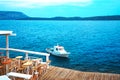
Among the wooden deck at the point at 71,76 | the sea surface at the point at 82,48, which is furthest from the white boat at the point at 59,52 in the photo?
the wooden deck at the point at 71,76

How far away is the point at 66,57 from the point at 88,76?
31.1 metres

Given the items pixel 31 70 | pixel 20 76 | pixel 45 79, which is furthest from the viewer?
pixel 31 70

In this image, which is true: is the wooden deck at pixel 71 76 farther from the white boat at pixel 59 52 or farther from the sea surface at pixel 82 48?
the white boat at pixel 59 52

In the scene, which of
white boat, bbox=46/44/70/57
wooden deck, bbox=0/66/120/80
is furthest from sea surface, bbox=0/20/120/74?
wooden deck, bbox=0/66/120/80

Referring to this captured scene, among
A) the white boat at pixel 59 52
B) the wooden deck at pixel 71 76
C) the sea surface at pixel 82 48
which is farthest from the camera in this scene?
the white boat at pixel 59 52

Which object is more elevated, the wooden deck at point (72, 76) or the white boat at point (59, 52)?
the wooden deck at point (72, 76)

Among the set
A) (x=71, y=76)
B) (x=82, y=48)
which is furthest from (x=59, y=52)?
(x=71, y=76)

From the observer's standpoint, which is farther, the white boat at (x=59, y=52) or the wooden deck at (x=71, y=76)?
the white boat at (x=59, y=52)

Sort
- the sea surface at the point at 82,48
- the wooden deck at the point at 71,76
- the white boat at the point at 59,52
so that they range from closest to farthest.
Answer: the wooden deck at the point at 71,76 → the sea surface at the point at 82,48 → the white boat at the point at 59,52

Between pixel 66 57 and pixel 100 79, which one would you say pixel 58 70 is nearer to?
pixel 100 79

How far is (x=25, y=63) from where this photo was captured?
35.7 feet

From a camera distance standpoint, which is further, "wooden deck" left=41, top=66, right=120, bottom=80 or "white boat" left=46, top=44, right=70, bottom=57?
"white boat" left=46, top=44, right=70, bottom=57

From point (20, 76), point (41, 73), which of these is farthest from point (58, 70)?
point (20, 76)

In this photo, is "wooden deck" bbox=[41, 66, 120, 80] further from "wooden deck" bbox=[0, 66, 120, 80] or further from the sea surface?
the sea surface
